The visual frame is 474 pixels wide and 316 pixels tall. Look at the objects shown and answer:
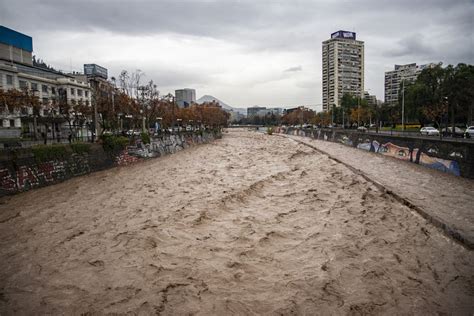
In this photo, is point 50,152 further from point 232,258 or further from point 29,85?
point 29,85

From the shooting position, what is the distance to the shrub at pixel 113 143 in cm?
2683

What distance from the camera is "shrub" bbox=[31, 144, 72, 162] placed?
1797 cm

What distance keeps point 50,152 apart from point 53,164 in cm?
94

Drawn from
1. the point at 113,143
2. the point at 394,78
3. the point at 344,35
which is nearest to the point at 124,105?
the point at 113,143

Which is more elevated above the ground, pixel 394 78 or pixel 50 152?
pixel 394 78

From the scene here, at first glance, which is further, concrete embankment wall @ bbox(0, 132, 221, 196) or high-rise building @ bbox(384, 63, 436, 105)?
high-rise building @ bbox(384, 63, 436, 105)

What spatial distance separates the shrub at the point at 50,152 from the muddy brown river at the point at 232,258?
5.11 meters

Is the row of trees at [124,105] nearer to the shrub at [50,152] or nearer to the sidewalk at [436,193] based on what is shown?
the shrub at [50,152]

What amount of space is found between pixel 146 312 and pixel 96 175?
20074mm

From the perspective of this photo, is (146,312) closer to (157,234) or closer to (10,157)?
(157,234)

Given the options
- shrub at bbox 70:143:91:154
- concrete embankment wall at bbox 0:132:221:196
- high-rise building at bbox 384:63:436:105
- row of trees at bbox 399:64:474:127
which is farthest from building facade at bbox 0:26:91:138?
high-rise building at bbox 384:63:436:105

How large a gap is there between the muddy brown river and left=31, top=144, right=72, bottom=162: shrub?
201 inches

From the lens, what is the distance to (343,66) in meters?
171

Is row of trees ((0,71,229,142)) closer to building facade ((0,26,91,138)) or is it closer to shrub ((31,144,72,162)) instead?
building facade ((0,26,91,138))
